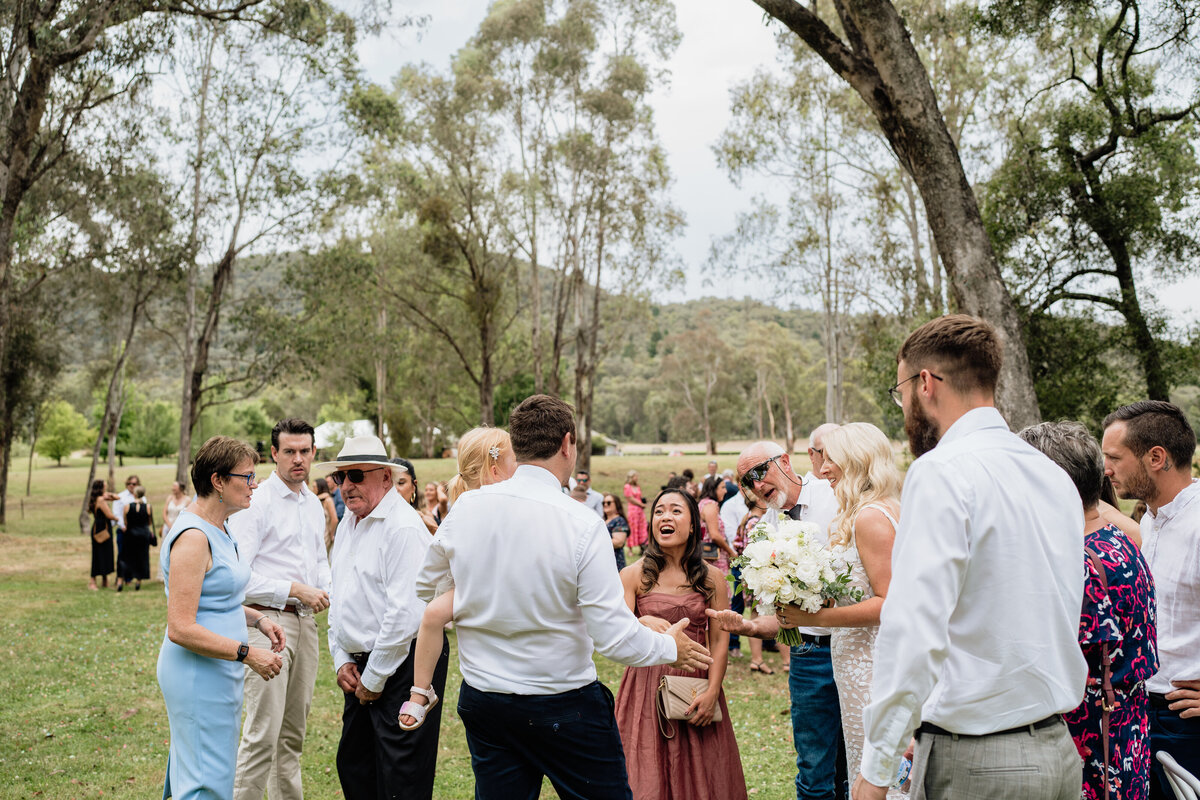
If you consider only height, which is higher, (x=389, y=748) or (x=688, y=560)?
(x=688, y=560)

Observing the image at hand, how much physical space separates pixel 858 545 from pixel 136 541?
627 inches

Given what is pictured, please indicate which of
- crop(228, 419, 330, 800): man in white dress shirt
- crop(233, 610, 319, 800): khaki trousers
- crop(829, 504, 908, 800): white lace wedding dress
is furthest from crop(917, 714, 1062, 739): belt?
crop(233, 610, 319, 800): khaki trousers

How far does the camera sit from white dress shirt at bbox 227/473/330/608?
484 cm

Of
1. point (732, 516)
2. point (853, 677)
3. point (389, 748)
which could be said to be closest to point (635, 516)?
point (732, 516)

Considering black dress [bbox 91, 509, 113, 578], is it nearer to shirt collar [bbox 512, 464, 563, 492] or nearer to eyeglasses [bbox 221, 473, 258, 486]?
eyeglasses [bbox 221, 473, 258, 486]

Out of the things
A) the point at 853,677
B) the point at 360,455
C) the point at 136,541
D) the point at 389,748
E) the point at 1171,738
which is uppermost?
the point at 360,455

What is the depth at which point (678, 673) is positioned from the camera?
4211mm

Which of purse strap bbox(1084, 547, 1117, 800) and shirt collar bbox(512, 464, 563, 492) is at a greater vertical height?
shirt collar bbox(512, 464, 563, 492)

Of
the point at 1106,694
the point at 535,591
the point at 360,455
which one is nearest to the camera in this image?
the point at 1106,694

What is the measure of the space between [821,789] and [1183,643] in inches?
68.4

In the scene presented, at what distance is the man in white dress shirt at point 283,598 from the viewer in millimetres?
4528

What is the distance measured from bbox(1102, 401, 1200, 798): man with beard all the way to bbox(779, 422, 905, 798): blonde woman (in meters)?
0.98

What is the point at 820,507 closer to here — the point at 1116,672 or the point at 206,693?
the point at 1116,672

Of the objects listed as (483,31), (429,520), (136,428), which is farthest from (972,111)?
(136,428)
